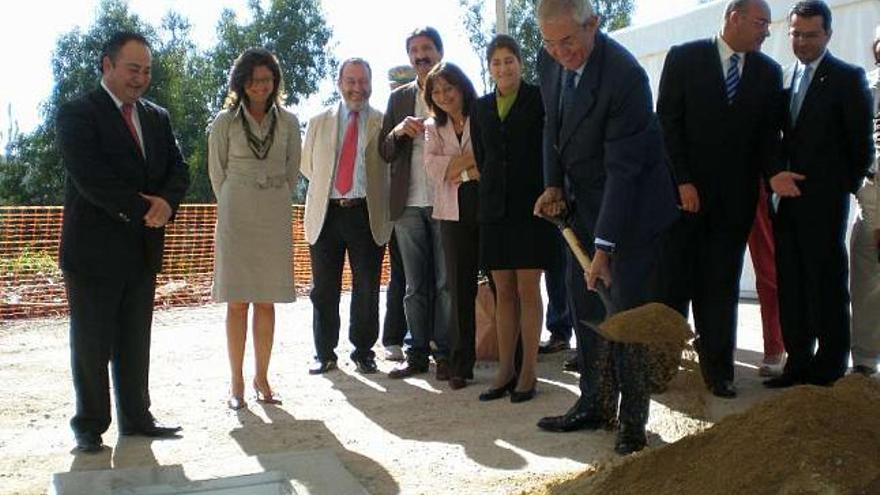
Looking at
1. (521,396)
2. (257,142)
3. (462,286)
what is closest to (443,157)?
(462,286)

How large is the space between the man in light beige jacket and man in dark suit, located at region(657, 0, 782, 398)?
1.80 metres

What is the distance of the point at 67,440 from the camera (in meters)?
4.57

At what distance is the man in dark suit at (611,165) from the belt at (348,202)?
1943 millimetres

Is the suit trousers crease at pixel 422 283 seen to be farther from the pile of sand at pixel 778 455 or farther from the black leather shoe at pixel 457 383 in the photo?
the pile of sand at pixel 778 455

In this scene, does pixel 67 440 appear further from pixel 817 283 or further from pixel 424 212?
pixel 817 283

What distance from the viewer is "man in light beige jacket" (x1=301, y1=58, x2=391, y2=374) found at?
5.98m

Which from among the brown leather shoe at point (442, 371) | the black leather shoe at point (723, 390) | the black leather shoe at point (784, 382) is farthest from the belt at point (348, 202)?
the black leather shoe at point (784, 382)

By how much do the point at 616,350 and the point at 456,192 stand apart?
5.64 feet

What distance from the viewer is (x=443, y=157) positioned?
546 centimetres

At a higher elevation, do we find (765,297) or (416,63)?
(416,63)

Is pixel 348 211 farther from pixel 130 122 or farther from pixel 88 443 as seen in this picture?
pixel 88 443

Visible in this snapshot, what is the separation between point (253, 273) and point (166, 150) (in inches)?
32.1

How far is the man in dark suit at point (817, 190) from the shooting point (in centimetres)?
505

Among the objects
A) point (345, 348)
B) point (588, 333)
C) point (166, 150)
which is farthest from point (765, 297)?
point (166, 150)
